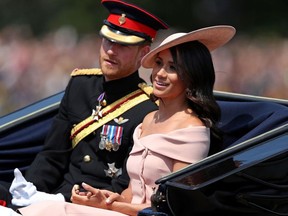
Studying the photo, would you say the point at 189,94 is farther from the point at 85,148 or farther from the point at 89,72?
the point at 89,72

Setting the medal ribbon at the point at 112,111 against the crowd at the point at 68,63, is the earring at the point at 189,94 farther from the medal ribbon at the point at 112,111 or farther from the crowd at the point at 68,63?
the crowd at the point at 68,63

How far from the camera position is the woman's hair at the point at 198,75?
378 cm

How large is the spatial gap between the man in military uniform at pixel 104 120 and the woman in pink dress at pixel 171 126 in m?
0.28

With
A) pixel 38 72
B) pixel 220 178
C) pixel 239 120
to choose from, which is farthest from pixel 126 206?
pixel 38 72

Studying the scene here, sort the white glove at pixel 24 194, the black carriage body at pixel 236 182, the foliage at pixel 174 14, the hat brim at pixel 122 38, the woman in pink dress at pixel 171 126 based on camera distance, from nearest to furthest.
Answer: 1. the black carriage body at pixel 236 182
2. the woman in pink dress at pixel 171 126
3. the white glove at pixel 24 194
4. the hat brim at pixel 122 38
5. the foliage at pixel 174 14

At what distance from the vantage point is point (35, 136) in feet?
15.5

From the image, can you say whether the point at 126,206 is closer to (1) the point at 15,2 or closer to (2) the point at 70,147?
(2) the point at 70,147

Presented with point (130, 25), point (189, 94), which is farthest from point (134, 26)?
point (189, 94)

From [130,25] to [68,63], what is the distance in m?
5.54

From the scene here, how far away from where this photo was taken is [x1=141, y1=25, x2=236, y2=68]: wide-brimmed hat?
375 centimetres

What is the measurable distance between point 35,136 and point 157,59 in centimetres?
107

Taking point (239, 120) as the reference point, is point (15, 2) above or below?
below

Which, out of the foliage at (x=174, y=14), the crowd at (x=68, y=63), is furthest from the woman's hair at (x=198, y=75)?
the foliage at (x=174, y=14)

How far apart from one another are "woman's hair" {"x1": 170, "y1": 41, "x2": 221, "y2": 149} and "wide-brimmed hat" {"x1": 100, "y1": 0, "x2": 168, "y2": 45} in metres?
0.42
